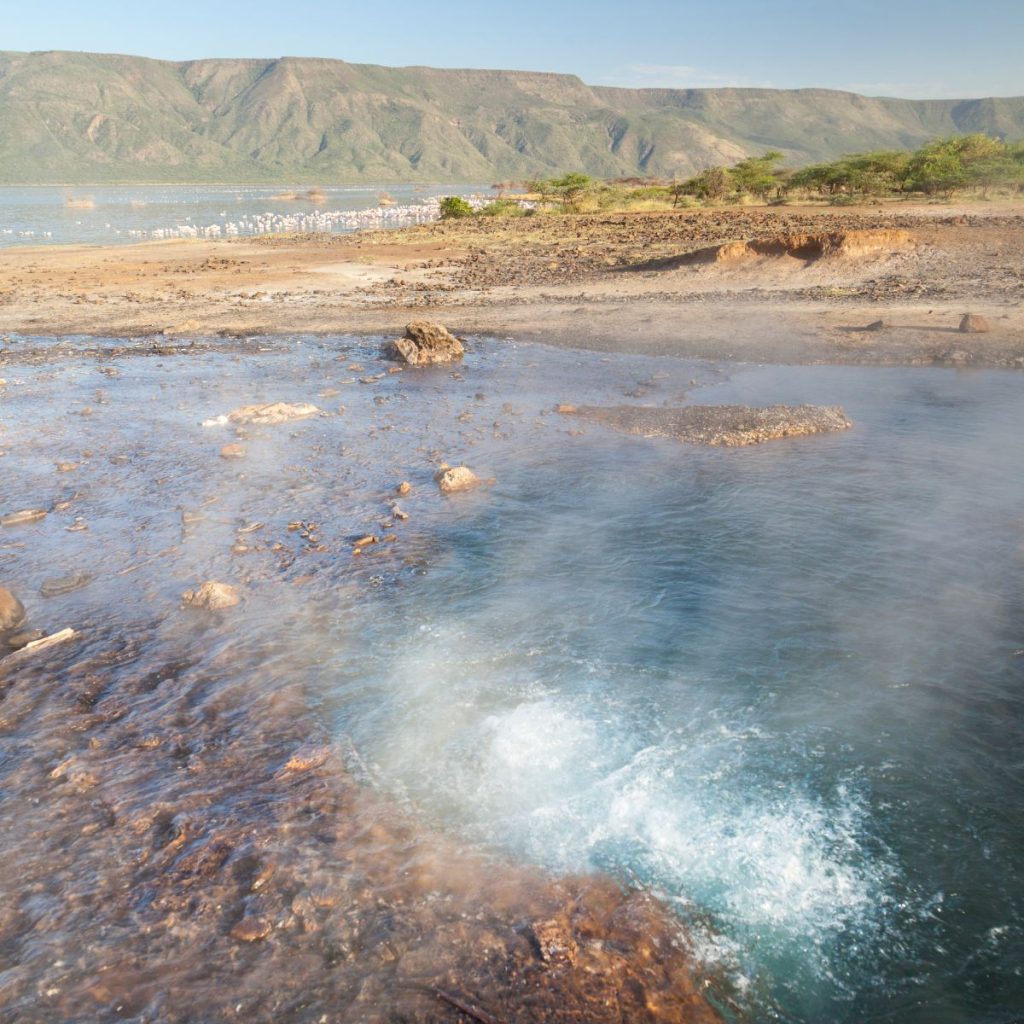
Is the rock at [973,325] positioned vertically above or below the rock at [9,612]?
above

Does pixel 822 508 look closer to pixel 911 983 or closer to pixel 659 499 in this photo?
pixel 659 499

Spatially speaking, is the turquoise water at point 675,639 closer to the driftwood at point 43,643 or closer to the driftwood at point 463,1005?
the driftwood at point 43,643

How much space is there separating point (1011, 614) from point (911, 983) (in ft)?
11.4

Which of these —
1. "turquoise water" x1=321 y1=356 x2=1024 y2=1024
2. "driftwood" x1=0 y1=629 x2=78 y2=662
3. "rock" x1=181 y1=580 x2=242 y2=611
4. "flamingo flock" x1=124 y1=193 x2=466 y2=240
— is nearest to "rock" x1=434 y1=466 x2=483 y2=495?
"turquoise water" x1=321 y1=356 x2=1024 y2=1024

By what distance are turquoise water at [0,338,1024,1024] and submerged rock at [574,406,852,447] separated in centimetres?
35

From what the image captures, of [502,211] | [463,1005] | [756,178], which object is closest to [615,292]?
[463,1005]

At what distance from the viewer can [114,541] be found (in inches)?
285

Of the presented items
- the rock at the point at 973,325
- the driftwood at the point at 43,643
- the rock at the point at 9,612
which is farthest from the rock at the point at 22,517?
the rock at the point at 973,325

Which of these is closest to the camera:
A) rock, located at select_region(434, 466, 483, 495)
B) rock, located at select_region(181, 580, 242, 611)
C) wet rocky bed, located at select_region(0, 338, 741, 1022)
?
wet rocky bed, located at select_region(0, 338, 741, 1022)

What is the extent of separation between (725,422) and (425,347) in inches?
247

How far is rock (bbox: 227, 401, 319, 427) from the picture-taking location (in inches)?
422

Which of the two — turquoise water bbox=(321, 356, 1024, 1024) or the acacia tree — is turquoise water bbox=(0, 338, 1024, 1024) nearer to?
turquoise water bbox=(321, 356, 1024, 1024)

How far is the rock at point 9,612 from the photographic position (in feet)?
19.0

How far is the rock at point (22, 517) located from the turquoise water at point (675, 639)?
9.1 inches
